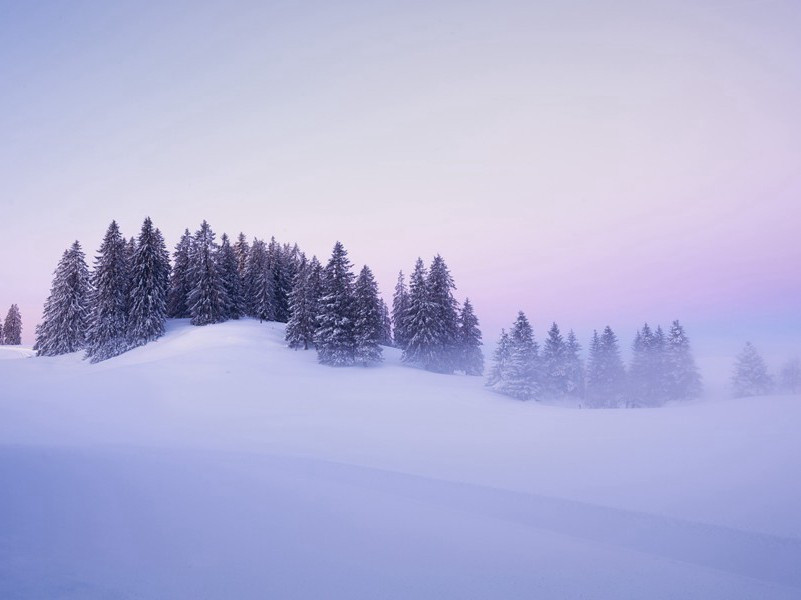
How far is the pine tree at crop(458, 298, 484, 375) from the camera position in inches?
2307

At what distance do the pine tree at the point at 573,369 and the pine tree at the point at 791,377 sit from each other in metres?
24.3

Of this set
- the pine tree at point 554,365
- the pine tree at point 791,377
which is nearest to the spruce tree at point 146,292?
the pine tree at point 554,365

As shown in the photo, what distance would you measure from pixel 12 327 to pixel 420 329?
9144 centimetres

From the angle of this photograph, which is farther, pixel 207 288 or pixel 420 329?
pixel 207 288

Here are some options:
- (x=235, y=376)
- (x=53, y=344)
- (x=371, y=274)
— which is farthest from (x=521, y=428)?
(x=53, y=344)

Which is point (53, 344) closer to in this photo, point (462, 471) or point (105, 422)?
point (105, 422)

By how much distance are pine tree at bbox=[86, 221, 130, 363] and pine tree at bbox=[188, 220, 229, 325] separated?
7.83m

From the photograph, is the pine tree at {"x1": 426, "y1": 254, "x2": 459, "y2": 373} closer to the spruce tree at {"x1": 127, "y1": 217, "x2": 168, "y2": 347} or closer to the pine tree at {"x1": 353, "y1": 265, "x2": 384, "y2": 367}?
the pine tree at {"x1": 353, "y1": 265, "x2": 384, "y2": 367}

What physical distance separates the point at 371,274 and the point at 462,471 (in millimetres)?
38620

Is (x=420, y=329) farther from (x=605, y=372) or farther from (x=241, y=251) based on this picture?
(x=241, y=251)

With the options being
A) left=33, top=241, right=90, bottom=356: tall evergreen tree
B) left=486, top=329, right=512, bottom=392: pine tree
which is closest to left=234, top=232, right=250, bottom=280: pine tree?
left=33, top=241, right=90, bottom=356: tall evergreen tree

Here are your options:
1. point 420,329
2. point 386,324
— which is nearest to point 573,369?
point 420,329

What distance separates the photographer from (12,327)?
283 feet

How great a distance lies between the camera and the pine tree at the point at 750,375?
4800 cm
